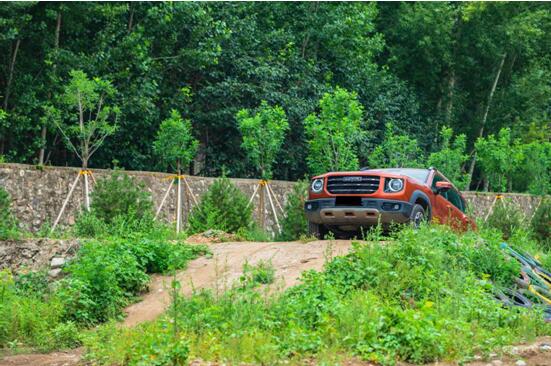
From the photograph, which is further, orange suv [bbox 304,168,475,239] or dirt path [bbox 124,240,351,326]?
orange suv [bbox 304,168,475,239]

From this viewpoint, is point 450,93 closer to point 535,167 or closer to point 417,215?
point 535,167

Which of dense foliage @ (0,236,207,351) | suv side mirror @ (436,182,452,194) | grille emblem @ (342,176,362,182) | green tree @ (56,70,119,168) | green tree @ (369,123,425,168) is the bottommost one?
dense foliage @ (0,236,207,351)

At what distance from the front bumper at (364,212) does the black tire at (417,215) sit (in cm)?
12

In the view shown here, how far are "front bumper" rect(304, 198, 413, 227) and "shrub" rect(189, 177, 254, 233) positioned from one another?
14.7 ft

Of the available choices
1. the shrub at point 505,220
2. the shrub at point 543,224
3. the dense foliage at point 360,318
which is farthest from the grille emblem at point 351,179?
the shrub at point 543,224

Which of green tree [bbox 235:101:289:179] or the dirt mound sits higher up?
green tree [bbox 235:101:289:179]

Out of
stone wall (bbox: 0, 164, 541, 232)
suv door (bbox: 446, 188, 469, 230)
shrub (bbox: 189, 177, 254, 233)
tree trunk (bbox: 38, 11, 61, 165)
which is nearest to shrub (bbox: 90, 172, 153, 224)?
shrub (bbox: 189, 177, 254, 233)

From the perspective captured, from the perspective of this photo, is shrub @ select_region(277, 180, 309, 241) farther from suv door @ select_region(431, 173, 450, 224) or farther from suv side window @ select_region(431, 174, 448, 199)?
suv door @ select_region(431, 173, 450, 224)

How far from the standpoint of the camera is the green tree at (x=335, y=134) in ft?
84.6

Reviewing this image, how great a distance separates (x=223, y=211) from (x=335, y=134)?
8.56 m

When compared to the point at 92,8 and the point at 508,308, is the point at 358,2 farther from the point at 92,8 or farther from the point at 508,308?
the point at 508,308

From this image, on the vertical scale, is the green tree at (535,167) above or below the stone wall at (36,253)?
above

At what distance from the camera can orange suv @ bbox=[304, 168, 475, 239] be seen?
1345cm

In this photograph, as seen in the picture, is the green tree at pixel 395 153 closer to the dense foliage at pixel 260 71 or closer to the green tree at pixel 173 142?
the dense foliage at pixel 260 71
